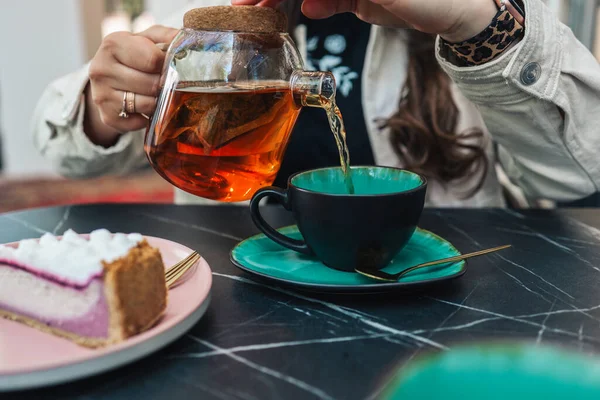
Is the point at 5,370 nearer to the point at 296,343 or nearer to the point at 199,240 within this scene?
the point at 296,343

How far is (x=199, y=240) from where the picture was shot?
67 centimetres

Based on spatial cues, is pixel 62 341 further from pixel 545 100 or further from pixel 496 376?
pixel 545 100

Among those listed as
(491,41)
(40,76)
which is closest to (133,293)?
(491,41)

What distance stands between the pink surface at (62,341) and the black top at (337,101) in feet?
1.78

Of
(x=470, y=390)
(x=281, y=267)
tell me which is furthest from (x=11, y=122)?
(x=470, y=390)

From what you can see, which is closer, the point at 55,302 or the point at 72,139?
the point at 55,302

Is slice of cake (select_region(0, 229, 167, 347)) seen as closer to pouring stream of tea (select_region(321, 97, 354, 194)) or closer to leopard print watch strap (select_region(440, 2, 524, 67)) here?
→ pouring stream of tea (select_region(321, 97, 354, 194))

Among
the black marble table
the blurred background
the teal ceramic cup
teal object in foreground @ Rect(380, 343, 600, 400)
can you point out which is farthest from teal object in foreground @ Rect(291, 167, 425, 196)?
the blurred background

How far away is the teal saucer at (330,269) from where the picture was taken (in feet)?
1.58

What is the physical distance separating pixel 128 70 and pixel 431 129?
1.65 ft

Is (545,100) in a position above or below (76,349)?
above

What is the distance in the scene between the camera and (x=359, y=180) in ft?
1.96

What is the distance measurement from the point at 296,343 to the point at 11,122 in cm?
289

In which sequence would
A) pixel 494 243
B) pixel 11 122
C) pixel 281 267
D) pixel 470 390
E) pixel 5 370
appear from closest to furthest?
1. pixel 470 390
2. pixel 5 370
3. pixel 281 267
4. pixel 494 243
5. pixel 11 122
